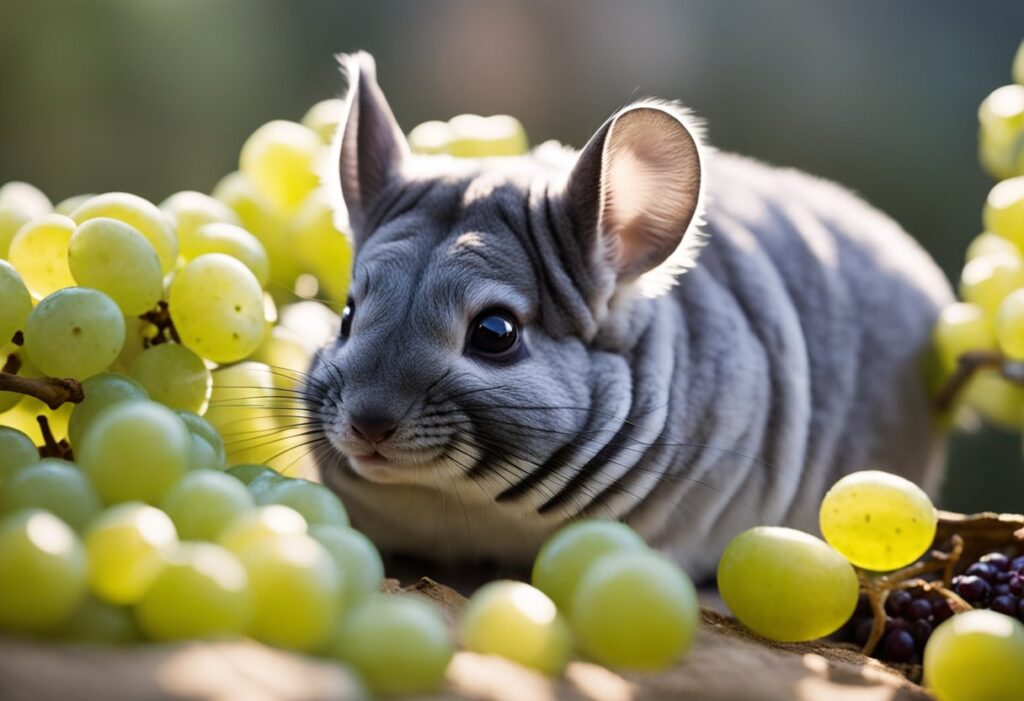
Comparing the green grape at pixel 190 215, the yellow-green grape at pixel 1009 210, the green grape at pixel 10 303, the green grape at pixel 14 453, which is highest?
the yellow-green grape at pixel 1009 210

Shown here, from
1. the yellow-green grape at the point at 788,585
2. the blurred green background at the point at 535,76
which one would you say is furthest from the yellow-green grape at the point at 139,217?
the blurred green background at the point at 535,76

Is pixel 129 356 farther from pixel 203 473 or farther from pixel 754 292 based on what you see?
pixel 754 292

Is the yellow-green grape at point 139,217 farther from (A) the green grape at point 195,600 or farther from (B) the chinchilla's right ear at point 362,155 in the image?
(A) the green grape at point 195,600

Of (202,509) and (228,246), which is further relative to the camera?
(228,246)

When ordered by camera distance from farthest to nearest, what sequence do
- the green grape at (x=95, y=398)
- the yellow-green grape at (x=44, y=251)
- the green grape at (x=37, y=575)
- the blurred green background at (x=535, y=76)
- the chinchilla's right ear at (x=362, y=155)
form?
the blurred green background at (x=535, y=76), the chinchilla's right ear at (x=362, y=155), the yellow-green grape at (x=44, y=251), the green grape at (x=95, y=398), the green grape at (x=37, y=575)

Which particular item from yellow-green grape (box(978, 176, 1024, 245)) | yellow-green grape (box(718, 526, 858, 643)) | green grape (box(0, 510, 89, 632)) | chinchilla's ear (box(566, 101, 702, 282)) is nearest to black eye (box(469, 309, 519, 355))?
chinchilla's ear (box(566, 101, 702, 282))

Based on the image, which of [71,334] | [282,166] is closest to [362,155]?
[282,166]

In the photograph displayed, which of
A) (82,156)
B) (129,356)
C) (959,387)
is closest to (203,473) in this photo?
(129,356)

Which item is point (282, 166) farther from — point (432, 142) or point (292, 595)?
point (292, 595)

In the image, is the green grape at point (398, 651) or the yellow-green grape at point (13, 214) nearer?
the green grape at point (398, 651)
